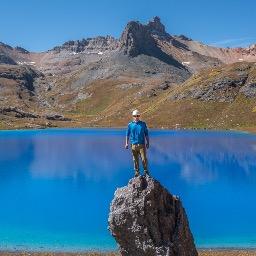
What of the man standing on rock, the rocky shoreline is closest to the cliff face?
the man standing on rock

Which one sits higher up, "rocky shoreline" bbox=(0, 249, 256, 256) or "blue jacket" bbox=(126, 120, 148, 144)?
"blue jacket" bbox=(126, 120, 148, 144)

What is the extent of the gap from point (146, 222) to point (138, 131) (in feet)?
16.3

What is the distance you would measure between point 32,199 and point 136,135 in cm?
4047

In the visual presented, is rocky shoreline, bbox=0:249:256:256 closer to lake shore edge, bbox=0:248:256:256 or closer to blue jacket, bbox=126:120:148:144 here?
lake shore edge, bbox=0:248:256:256

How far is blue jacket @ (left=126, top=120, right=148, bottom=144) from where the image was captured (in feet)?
82.7

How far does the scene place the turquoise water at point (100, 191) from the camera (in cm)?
4334

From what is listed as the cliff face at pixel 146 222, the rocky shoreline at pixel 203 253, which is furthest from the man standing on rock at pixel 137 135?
the rocky shoreline at pixel 203 253

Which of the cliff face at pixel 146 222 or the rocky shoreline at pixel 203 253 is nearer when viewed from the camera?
the cliff face at pixel 146 222

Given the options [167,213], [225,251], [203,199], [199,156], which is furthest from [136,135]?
[199,156]

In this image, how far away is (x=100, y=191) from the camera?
6662 centimetres

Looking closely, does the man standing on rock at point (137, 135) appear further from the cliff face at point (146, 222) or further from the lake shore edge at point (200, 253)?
the lake shore edge at point (200, 253)

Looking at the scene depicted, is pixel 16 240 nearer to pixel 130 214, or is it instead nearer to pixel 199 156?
pixel 130 214

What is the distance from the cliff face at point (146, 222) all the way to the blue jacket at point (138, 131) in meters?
3.01

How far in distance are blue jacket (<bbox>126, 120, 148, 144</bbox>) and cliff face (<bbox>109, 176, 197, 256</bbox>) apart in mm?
3013
